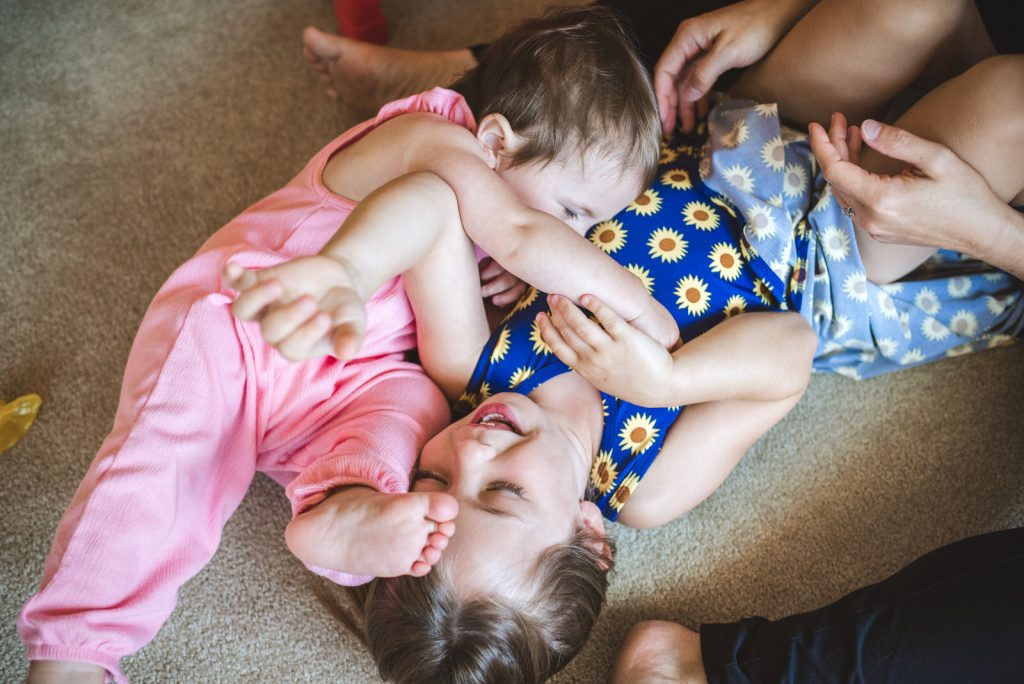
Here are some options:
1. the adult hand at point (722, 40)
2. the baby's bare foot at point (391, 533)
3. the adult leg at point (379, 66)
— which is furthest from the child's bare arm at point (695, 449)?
the adult leg at point (379, 66)

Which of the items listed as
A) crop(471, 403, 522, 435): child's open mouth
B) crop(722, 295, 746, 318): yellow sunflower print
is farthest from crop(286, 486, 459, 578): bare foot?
crop(722, 295, 746, 318): yellow sunflower print

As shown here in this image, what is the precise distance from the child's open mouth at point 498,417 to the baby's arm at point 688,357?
9 centimetres

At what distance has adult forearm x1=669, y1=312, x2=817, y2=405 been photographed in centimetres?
85

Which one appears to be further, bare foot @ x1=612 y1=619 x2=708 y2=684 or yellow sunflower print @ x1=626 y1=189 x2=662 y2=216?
yellow sunflower print @ x1=626 y1=189 x2=662 y2=216

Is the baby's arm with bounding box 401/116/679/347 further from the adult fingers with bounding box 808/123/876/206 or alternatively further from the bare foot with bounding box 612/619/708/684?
the bare foot with bounding box 612/619/708/684

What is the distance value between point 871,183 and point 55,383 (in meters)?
1.10

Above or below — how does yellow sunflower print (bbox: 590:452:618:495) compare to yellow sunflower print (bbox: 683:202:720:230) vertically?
Answer: below

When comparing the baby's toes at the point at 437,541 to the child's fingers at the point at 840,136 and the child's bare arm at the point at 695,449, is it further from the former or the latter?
the child's fingers at the point at 840,136

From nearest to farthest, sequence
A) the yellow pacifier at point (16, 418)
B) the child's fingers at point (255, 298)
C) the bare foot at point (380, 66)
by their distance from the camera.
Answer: the child's fingers at point (255, 298), the yellow pacifier at point (16, 418), the bare foot at point (380, 66)

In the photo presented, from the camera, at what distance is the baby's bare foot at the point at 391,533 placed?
675 mm

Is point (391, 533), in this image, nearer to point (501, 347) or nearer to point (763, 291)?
point (501, 347)

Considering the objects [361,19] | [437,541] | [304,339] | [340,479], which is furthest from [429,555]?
[361,19]

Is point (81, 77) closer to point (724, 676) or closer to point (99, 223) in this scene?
point (99, 223)

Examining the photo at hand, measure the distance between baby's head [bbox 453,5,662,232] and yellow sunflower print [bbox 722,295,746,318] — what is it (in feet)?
0.60
